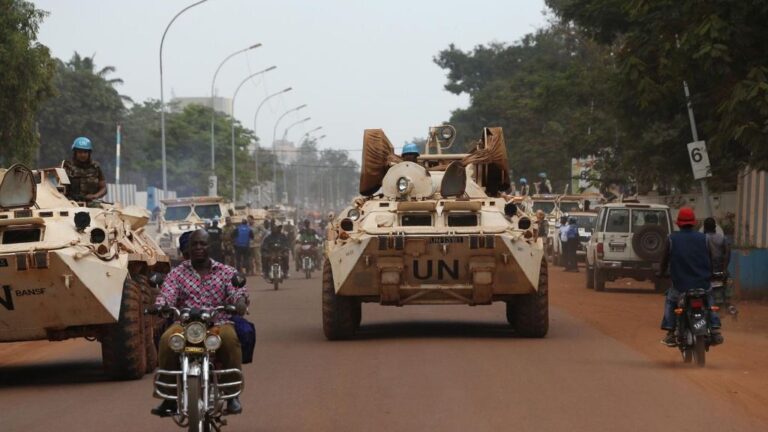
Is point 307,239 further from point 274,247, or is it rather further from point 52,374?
point 52,374

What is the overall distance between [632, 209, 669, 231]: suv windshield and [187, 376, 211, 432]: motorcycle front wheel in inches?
886

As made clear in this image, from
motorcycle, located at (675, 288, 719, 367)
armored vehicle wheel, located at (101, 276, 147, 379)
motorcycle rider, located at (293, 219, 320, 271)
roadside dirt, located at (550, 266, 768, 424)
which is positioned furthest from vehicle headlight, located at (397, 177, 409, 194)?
motorcycle rider, located at (293, 219, 320, 271)

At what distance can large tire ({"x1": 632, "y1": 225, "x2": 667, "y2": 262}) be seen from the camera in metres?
29.3

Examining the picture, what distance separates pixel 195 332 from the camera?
8.88 meters

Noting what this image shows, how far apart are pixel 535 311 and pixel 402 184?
252 centimetres

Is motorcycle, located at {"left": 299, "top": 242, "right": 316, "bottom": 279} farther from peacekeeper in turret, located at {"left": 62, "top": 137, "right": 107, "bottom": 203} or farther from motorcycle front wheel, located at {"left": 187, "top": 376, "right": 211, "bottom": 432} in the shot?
motorcycle front wheel, located at {"left": 187, "top": 376, "right": 211, "bottom": 432}

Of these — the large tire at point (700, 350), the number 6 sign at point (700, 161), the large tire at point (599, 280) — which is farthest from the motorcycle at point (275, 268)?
the large tire at point (700, 350)

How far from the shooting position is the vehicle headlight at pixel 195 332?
886cm

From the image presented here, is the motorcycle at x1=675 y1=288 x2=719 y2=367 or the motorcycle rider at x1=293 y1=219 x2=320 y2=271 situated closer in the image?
the motorcycle at x1=675 y1=288 x2=719 y2=367

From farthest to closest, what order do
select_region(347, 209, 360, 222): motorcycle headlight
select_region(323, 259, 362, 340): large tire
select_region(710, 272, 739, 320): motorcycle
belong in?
Result: select_region(347, 209, 360, 222): motorcycle headlight → select_region(323, 259, 362, 340): large tire → select_region(710, 272, 739, 320): motorcycle

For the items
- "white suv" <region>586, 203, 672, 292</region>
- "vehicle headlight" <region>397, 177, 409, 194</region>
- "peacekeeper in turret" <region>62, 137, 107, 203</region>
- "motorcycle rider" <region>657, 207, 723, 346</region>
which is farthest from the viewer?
"white suv" <region>586, 203, 672, 292</region>

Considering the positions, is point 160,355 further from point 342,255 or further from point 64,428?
point 342,255

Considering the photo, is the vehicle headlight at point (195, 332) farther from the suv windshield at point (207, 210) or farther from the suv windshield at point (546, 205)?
the suv windshield at point (546, 205)

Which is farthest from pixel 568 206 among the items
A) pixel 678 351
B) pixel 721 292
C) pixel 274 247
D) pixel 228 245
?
pixel 678 351
